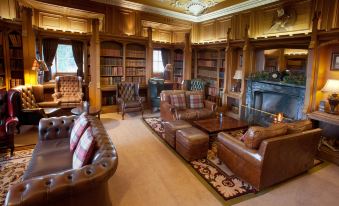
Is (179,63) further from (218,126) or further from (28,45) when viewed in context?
(28,45)

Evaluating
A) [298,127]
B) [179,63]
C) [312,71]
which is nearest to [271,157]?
[298,127]

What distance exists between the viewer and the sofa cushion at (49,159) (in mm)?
2203

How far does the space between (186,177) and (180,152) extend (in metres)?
0.68

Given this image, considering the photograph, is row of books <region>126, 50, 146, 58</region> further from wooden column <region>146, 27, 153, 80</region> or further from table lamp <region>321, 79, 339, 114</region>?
table lamp <region>321, 79, 339, 114</region>

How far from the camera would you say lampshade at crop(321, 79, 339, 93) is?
12.9 ft

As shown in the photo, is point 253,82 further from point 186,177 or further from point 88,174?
point 88,174

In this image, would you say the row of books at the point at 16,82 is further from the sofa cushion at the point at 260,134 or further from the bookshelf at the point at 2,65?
the sofa cushion at the point at 260,134

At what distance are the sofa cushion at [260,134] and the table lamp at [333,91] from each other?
5.96 feet

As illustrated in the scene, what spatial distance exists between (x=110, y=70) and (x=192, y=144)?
436 centimetres

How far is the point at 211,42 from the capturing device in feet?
24.1

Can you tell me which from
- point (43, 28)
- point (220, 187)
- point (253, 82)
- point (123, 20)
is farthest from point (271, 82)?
point (43, 28)

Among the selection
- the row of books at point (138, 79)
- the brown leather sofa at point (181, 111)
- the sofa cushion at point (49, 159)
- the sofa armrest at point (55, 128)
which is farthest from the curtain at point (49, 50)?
the sofa cushion at point (49, 159)

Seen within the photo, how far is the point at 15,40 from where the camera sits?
5551 millimetres

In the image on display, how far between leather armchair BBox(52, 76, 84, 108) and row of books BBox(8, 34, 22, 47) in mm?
1243
